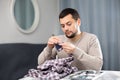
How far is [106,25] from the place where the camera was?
306 centimetres

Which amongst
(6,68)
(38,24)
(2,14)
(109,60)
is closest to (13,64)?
(6,68)

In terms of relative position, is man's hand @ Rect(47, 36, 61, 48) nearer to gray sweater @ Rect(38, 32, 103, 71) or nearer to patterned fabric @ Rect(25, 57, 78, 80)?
gray sweater @ Rect(38, 32, 103, 71)

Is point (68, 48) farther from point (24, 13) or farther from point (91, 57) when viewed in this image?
point (24, 13)

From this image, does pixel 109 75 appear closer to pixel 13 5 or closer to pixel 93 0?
pixel 13 5

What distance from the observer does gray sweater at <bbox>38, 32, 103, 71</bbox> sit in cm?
170

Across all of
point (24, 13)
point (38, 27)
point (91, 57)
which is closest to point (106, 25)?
point (38, 27)

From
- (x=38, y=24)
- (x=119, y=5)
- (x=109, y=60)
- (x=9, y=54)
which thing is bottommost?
Result: (x=109, y=60)

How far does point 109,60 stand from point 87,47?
47.4 inches

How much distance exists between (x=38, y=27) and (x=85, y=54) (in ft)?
5.07

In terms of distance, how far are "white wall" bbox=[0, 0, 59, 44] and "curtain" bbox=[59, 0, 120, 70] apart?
0.51m

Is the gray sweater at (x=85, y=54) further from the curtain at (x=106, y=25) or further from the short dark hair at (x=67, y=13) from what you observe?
the curtain at (x=106, y=25)

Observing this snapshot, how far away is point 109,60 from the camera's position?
307 cm

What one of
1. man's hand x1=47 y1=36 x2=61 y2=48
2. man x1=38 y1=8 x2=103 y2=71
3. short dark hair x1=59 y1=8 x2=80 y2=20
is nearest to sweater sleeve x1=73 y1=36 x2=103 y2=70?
man x1=38 y1=8 x2=103 y2=71

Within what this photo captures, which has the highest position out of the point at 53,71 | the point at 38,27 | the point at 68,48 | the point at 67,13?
the point at 67,13
